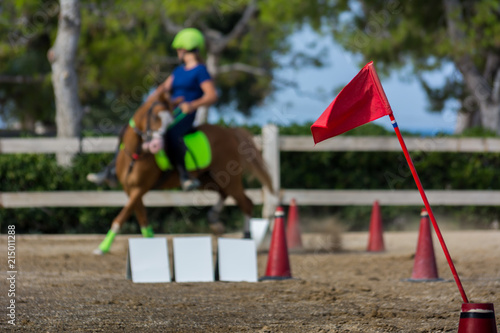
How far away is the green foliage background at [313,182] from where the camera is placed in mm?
10656

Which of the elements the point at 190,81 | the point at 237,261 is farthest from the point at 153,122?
the point at 237,261

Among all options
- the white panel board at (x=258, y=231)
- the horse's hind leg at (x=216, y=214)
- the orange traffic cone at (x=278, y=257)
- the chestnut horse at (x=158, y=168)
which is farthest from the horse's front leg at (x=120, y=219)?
the orange traffic cone at (x=278, y=257)

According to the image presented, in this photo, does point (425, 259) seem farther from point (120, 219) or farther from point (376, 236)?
point (120, 219)

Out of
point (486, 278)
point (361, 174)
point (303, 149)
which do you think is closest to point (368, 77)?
point (486, 278)

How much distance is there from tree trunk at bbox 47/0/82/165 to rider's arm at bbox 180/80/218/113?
4220 mm

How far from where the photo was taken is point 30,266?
7000 mm

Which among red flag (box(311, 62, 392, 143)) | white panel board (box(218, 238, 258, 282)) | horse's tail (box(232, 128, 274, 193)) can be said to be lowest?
white panel board (box(218, 238, 258, 282))

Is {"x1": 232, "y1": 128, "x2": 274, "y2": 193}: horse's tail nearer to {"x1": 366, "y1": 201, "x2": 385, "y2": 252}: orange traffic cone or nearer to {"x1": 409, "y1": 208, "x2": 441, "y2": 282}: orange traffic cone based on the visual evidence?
{"x1": 366, "y1": 201, "x2": 385, "y2": 252}: orange traffic cone

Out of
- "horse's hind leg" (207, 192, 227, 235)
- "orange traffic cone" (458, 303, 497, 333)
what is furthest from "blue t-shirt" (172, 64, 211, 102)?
"orange traffic cone" (458, 303, 497, 333)

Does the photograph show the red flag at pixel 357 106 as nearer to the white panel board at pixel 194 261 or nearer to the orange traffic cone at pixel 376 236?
the white panel board at pixel 194 261

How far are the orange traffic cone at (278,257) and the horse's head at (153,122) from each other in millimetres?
1929

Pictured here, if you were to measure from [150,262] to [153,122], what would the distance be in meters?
2.25

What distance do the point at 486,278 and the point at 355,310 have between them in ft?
7.16

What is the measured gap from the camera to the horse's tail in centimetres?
879
